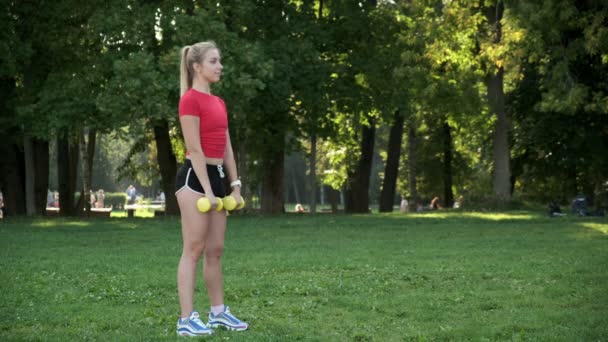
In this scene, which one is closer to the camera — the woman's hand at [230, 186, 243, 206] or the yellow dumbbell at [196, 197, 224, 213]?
the yellow dumbbell at [196, 197, 224, 213]

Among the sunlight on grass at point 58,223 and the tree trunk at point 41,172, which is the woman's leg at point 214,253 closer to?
the sunlight on grass at point 58,223

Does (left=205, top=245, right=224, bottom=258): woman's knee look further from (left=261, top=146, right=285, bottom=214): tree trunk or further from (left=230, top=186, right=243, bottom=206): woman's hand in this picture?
(left=261, top=146, right=285, bottom=214): tree trunk

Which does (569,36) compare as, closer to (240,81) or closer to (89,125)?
(240,81)

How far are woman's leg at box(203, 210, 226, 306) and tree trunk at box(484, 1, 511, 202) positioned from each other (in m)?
26.6

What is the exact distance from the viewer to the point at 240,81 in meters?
26.0

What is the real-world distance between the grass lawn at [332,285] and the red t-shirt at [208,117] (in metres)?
1.61

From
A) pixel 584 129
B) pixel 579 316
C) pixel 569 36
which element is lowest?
pixel 579 316

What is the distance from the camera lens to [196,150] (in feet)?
26.4

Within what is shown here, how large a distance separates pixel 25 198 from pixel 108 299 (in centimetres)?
2548

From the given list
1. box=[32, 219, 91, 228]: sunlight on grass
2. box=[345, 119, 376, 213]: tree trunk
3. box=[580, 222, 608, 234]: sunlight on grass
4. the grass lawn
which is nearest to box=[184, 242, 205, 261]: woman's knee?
the grass lawn

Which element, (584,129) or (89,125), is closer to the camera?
(89,125)

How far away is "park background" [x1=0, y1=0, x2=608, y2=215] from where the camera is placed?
2728 centimetres

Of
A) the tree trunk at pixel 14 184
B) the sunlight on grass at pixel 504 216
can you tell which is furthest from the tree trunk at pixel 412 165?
the tree trunk at pixel 14 184

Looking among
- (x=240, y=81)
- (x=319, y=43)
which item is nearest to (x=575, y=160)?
(x=319, y=43)
